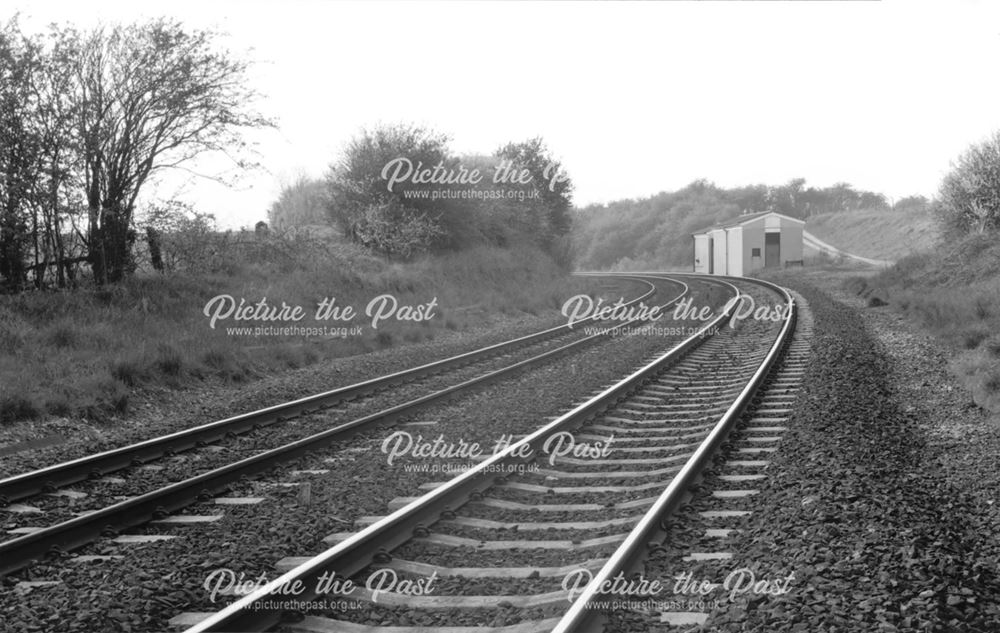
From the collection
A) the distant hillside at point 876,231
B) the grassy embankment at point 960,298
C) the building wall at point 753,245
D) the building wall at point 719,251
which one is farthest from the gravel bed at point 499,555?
the distant hillside at point 876,231

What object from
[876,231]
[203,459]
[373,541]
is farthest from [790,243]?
[373,541]

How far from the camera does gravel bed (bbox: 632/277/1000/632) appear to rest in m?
3.91

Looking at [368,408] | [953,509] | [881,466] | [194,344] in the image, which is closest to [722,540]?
[953,509]

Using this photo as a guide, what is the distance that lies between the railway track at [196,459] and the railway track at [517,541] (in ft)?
5.34

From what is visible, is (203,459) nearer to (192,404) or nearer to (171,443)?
(171,443)

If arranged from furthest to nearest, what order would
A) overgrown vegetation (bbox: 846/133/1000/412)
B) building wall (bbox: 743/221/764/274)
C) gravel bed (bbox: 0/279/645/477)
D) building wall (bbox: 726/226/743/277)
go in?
building wall (bbox: 726/226/743/277) < building wall (bbox: 743/221/764/274) < overgrown vegetation (bbox: 846/133/1000/412) < gravel bed (bbox: 0/279/645/477)

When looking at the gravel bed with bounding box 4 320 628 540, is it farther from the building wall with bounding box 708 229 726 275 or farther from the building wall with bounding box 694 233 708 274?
the building wall with bounding box 694 233 708 274

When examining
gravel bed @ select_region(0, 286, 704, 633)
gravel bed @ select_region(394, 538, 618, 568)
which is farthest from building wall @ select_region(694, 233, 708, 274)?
gravel bed @ select_region(394, 538, 618, 568)

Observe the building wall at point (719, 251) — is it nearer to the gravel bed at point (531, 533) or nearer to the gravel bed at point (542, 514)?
the gravel bed at point (542, 514)

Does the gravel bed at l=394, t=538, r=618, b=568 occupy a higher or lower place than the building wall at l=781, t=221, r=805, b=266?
lower

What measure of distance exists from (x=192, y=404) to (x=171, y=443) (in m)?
3.11

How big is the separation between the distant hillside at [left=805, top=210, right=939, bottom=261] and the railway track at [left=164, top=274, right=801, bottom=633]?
56524mm

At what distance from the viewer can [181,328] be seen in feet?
47.6

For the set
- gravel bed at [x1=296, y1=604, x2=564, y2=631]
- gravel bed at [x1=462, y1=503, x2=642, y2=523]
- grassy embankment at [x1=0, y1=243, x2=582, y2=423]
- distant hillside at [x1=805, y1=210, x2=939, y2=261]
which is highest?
distant hillside at [x1=805, y1=210, x2=939, y2=261]
